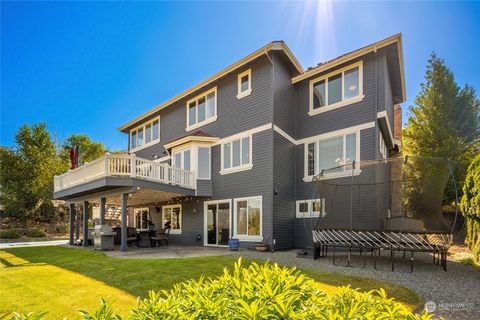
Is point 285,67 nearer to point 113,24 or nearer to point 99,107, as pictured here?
point 113,24

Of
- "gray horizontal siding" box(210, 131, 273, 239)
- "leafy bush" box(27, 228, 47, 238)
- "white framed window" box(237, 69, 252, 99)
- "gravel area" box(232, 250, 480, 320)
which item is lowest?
"leafy bush" box(27, 228, 47, 238)

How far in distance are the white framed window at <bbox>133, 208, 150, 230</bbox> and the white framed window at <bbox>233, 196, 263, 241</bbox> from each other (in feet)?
27.5

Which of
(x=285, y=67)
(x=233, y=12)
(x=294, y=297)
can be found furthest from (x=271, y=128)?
(x=294, y=297)

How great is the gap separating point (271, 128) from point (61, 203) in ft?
73.2

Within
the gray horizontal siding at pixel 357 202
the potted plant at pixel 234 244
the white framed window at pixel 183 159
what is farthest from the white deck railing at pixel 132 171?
the gray horizontal siding at pixel 357 202

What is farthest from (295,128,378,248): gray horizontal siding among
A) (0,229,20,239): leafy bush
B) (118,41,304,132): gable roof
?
(0,229,20,239): leafy bush

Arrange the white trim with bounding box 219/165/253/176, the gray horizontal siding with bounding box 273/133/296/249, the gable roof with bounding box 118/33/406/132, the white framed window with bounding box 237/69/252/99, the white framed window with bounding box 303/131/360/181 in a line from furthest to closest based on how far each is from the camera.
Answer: the white framed window with bounding box 237/69/252/99, the white trim with bounding box 219/165/253/176, the gray horizontal siding with bounding box 273/133/296/249, the white framed window with bounding box 303/131/360/181, the gable roof with bounding box 118/33/406/132

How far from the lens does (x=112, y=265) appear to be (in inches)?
319

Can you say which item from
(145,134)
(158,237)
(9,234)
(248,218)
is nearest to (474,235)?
(248,218)

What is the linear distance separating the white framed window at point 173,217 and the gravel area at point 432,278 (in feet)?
24.9

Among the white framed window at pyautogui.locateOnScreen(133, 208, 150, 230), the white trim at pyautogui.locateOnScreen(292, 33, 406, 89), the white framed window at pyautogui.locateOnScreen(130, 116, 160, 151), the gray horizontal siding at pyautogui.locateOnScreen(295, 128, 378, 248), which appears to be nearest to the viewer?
the gray horizontal siding at pyautogui.locateOnScreen(295, 128, 378, 248)

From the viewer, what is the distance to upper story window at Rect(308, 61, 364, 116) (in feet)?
38.7

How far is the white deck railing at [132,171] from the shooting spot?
39.1 feet

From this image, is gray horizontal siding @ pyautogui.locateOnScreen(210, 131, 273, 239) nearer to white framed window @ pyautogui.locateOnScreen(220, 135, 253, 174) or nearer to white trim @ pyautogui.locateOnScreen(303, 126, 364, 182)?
white framed window @ pyautogui.locateOnScreen(220, 135, 253, 174)
